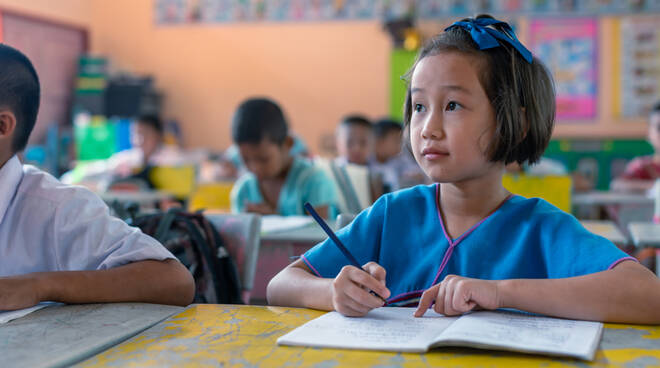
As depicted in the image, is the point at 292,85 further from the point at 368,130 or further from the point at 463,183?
the point at 463,183

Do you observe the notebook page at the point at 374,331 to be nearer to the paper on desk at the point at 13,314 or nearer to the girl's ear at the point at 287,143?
the paper on desk at the point at 13,314

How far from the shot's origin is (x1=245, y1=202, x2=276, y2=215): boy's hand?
249cm

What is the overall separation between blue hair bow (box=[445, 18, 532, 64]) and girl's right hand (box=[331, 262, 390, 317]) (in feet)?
1.24

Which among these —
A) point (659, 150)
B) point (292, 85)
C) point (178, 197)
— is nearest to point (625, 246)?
point (178, 197)

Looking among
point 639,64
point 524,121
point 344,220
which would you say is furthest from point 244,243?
point 639,64

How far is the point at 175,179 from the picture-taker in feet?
13.5

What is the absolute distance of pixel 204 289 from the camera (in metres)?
1.46

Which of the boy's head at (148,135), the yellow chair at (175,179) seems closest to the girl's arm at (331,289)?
the yellow chair at (175,179)

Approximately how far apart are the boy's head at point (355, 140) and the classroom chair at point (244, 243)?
10.5 feet

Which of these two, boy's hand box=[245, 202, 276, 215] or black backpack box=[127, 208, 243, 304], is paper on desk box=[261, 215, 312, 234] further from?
black backpack box=[127, 208, 243, 304]

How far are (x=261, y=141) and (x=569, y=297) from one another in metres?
1.75

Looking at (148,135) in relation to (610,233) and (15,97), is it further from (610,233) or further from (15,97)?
(15,97)

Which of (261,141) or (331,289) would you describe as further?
(261,141)

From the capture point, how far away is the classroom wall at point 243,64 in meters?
6.92
